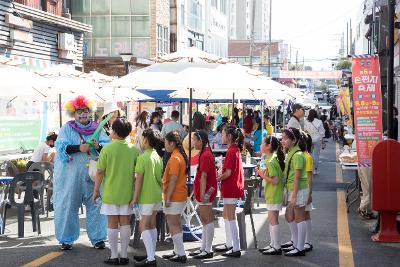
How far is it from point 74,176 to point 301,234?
2.98 meters

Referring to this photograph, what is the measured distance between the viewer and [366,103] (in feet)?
31.5

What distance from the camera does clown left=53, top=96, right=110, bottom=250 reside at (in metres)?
8.00

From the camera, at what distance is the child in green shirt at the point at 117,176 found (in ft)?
22.7

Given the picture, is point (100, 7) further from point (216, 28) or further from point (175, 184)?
point (216, 28)

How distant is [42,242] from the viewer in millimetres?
8539

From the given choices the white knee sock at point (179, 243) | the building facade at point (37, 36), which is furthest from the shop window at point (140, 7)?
the white knee sock at point (179, 243)

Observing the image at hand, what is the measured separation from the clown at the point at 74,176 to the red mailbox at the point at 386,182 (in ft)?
12.4

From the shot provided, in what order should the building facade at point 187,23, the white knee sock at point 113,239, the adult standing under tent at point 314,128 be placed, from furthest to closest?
the building facade at point 187,23 → the adult standing under tent at point 314,128 → the white knee sock at point 113,239

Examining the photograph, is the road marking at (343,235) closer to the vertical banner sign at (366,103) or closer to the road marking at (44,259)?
the vertical banner sign at (366,103)

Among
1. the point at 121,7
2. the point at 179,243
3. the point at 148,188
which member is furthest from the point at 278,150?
the point at 121,7

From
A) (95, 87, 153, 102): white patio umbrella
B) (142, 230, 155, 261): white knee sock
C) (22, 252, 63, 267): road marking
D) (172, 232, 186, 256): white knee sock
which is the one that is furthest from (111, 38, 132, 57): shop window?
(142, 230, 155, 261): white knee sock

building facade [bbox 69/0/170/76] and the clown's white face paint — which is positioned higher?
building facade [bbox 69/0/170/76]

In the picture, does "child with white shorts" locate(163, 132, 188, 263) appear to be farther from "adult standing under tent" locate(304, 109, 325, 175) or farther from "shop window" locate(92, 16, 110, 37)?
"shop window" locate(92, 16, 110, 37)

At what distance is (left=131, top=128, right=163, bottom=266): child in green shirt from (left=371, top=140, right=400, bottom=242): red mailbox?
331 centimetres
